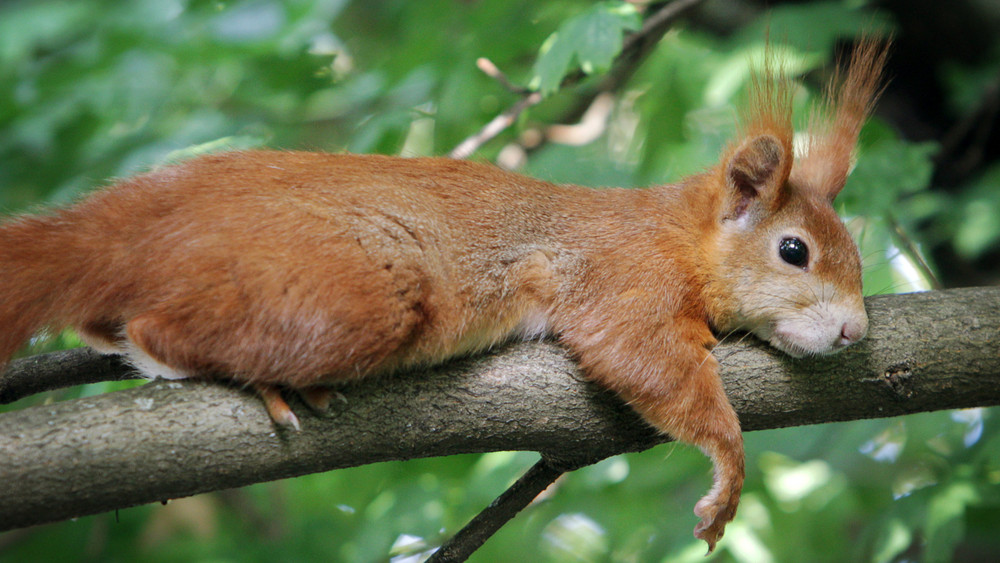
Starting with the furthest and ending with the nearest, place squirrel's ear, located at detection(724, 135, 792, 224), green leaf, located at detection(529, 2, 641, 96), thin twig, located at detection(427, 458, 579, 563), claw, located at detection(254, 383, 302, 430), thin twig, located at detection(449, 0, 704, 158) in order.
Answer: thin twig, located at detection(449, 0, 704, 158), green leaf, located at detection(529, 2, 641, 96), squirrel's ear, located at detection(724, 135, 792, 224), thin twig, located at detection(427, 458, 579, 563), claw, located at detection(254, 383, 302, 430)

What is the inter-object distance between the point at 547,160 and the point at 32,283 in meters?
2.36

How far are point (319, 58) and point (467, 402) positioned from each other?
94.3 inches

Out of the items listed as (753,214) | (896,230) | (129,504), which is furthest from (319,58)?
(896,230)

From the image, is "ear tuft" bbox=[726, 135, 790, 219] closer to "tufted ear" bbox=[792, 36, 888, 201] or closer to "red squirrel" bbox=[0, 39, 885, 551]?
"red squirrel" bbox=[0, 39, 885, 551]

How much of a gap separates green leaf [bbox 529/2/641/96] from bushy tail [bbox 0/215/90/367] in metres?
1.77

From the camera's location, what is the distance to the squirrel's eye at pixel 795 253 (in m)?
2.97

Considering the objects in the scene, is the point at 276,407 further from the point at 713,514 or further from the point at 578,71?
the point at 578,71

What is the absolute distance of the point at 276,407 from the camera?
2283mm

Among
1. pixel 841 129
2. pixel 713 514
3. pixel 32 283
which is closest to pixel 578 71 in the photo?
pixel 841 129

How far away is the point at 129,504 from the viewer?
2.16 metres

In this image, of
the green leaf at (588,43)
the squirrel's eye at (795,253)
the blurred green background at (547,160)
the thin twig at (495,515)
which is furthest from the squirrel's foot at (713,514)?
the green leaf at (588,43)

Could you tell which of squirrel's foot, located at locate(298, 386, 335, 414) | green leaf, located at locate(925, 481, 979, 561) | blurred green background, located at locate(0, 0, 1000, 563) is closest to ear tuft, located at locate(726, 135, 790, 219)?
blurred green background, located at locate(0, 0, 1000, 563)

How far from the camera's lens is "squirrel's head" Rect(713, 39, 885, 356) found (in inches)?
110

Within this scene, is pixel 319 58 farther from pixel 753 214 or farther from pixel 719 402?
pixel 719 402
